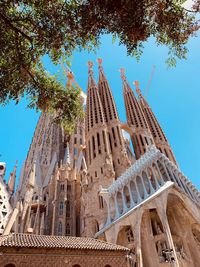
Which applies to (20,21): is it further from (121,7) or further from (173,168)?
(173,168)

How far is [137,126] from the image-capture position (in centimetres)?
3722

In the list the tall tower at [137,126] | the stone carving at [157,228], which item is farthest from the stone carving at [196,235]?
the tall tower at [137,126]

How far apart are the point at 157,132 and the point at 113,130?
30.9 feet

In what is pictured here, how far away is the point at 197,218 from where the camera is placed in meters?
18.4

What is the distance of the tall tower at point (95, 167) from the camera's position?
875 inches

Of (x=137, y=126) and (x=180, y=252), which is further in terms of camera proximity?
(x=137, y=126)

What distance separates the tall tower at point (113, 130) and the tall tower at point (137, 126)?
13.5 ft

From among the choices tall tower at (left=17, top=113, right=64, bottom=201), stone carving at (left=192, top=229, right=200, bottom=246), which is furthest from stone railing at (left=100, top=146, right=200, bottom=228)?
tall tower at (left=17, top=113, right=64, bottom=201)

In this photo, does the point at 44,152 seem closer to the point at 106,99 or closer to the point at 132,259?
the point at 106,99

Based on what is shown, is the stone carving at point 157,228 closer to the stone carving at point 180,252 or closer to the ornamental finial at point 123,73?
the stone carving at point 180,252

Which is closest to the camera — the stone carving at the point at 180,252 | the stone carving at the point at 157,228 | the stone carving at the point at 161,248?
the stone carving at the point at 161,248

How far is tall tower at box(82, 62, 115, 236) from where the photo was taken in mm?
22234

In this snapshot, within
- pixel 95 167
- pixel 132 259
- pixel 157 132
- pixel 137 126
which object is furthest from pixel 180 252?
pixel 157 132

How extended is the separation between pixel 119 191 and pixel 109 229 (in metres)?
4.00
